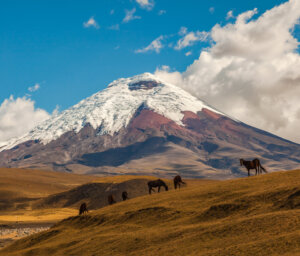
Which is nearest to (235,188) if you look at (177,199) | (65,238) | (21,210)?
(177,199)

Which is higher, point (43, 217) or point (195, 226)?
point (195, 226)

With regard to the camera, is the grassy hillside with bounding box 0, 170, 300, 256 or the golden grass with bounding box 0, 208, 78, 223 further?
the golden grass with bounding box 0, 208, 78, 223

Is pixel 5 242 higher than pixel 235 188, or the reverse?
pixel 235 188

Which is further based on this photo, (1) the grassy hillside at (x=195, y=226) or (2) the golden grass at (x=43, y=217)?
(2) the golden grass at (x=43, y=217)

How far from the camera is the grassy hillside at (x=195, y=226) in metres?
27.8

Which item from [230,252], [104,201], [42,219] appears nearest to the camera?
[230,252]

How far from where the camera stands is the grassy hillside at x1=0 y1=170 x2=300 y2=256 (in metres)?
27.8

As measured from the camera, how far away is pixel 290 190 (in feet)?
121

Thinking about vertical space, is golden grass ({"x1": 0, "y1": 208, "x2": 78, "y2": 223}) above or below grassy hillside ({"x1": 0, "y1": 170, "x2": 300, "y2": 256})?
below

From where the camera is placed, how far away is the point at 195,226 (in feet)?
114

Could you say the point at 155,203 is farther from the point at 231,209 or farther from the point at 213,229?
the point at 213,229

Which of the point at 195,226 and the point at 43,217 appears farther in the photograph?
the point at 43,217

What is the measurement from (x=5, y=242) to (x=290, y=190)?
53.7 meters

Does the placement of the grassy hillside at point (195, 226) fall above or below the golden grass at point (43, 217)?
above
